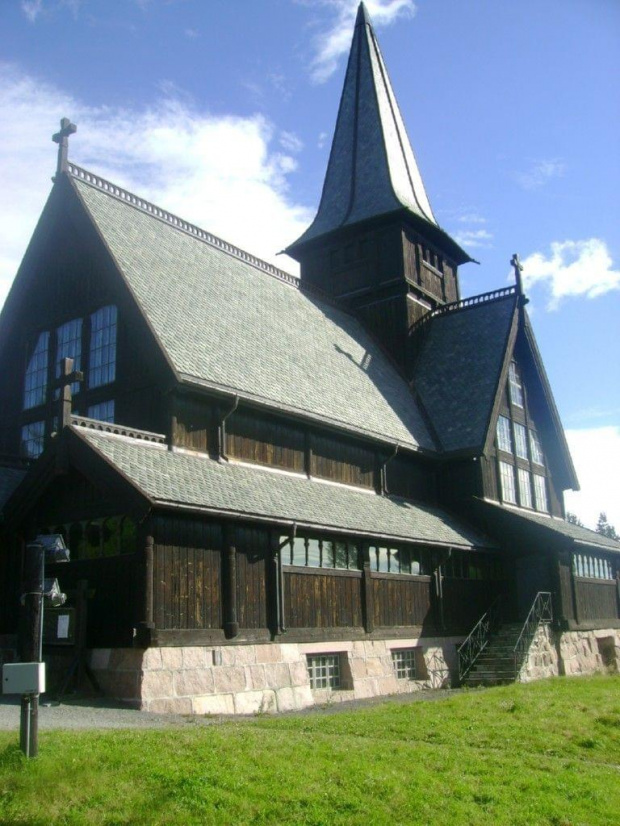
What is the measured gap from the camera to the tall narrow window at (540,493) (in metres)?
32.3

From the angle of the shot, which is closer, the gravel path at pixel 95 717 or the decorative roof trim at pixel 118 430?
the gravel path at pixel 95 717

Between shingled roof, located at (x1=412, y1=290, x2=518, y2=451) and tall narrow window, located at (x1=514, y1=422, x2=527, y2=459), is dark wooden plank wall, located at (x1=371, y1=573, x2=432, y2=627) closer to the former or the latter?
shingled roof, located at (x1=412, y1=290, x2=518, y2=451)

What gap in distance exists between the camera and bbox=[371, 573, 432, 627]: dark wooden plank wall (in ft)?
71.9

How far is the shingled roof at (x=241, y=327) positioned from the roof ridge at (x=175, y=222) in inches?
1.3

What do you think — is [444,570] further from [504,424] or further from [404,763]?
[404,763]

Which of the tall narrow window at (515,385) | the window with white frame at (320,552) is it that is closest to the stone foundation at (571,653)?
the window with white frame at (320,552)

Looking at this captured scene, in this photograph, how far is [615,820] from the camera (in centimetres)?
959

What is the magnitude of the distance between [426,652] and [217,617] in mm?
7908

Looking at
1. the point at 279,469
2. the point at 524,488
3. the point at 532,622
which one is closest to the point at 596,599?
the point at 524,488

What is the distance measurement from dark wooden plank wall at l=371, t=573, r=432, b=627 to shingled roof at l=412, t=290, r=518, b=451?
599cm

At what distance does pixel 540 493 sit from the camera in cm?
3269

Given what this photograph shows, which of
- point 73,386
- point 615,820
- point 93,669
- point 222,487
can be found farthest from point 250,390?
point 615,820

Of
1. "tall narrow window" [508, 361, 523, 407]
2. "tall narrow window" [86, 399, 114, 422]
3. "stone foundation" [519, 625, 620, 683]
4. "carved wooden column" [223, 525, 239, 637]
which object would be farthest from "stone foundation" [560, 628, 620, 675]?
"tall narrow window" [86, 399, 114, 422]

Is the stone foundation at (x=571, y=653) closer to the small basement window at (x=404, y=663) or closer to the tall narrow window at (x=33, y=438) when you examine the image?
the small basement window at (x=404, y=663)
